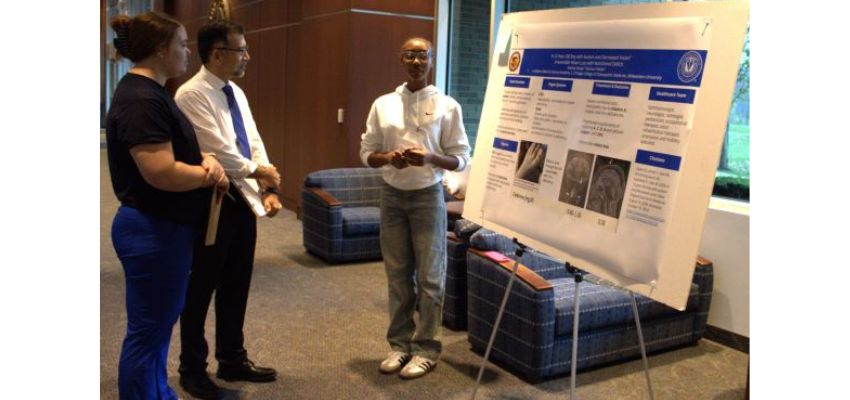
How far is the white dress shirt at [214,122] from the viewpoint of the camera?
2.86m

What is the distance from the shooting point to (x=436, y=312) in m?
3.52

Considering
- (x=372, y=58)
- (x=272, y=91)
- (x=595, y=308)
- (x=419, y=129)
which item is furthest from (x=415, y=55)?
(x=272, y=91)

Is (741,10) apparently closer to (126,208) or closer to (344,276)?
(126,208)

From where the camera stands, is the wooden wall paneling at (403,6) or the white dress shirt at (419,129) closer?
the white dress shirt at (419,129)

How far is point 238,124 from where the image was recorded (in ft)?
10.0

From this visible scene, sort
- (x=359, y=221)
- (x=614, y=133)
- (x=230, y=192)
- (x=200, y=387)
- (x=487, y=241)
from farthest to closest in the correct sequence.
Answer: (x=359, y=221) → (x=487, y=241) → (x=200, y=387) → (x=230, y=192) → (x=614, y=133)

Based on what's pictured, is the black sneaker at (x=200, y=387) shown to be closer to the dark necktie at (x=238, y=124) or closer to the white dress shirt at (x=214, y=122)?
the white dress shirt at (x=214, y=122)

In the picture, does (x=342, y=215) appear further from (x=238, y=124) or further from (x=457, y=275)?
→ (x=238, y=124)

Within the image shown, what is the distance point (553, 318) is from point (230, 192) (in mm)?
1580

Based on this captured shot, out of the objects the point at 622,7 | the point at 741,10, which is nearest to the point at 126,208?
the point at 622,7

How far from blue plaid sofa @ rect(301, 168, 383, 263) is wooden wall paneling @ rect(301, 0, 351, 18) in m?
1.76

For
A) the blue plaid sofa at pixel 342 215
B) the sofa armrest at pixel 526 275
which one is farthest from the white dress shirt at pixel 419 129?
the blue plaid sofa at pixel 342 215

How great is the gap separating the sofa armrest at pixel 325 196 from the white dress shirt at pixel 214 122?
2766 mm

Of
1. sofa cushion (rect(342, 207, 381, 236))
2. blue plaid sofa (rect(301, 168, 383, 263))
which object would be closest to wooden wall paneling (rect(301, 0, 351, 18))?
blue plaid sofa (rect(301, 168, 383, 263))
